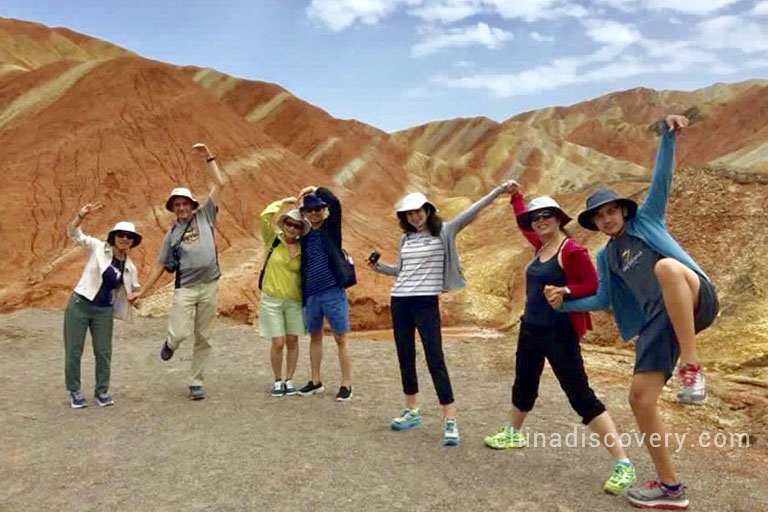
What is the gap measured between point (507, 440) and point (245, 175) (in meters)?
24.5

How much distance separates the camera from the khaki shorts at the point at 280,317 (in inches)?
243

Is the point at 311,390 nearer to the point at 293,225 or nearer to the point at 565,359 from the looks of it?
the point at 293,225

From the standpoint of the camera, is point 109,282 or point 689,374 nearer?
point 689,374

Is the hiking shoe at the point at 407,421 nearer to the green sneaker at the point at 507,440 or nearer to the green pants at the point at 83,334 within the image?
the green sneaker at the point at 507,440

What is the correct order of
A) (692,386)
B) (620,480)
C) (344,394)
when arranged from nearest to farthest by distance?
1. (692,386)
2. (620,480)
3. (344,394)

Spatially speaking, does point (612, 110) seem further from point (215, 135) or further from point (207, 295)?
point (207, 295)

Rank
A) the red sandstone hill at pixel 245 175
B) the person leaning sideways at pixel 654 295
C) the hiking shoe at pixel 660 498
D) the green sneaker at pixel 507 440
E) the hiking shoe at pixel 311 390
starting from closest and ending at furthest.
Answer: the person leaning sideways at pixel 654 295, the hiking shoe at pixel 660 498, the green sneaker at pixel 507 440, the hiking shoe at pixel 311 390, the red sandstone hill at pixel 245 175

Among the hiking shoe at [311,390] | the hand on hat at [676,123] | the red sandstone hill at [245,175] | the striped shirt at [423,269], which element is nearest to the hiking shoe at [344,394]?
the hiking shoe at [311,390]

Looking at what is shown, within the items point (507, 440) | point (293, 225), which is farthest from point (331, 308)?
point (507, 440)

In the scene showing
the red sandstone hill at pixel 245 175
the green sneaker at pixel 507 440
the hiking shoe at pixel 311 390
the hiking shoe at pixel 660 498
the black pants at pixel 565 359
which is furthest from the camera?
the red sandstone hill at pixel 245 175

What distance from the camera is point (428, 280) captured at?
15.9 ft

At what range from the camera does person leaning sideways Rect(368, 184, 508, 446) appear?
482 centimetres

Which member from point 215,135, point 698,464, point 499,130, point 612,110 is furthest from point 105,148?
point 612,110

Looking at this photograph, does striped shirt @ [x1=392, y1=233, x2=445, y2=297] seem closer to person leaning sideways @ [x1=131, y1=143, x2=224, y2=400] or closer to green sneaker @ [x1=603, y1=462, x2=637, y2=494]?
green sneaker @ [x1=603, y1=462, x2=637, y2=494]
